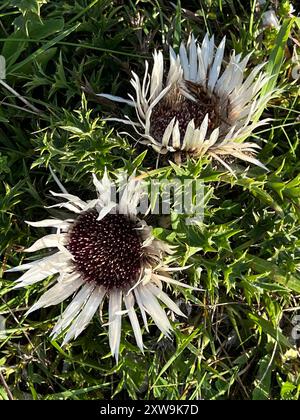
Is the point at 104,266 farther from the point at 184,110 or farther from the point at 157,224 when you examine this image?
the point at 184,110

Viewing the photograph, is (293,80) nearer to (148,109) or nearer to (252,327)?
(148,109)

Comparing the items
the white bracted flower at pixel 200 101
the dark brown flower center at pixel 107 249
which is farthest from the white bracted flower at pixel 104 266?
the white bracted flower at pixel 200 101

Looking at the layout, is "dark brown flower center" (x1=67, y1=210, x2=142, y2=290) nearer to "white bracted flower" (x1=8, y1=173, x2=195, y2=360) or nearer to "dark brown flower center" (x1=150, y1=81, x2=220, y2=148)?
"white bracted flower" (x1=8, y1=173, x2=195, y2=360)

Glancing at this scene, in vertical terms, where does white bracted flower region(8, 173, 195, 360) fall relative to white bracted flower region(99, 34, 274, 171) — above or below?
below

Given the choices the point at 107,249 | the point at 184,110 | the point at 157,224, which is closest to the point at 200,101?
the point at 184,110

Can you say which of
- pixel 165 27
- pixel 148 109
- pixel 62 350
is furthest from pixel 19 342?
pixel 165 27

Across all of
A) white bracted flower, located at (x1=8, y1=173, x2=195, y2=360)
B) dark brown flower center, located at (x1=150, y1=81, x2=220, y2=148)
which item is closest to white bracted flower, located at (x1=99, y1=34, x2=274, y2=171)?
dark brown flower center, located at (x1=150, y1=81, x2=220, y2=148)
